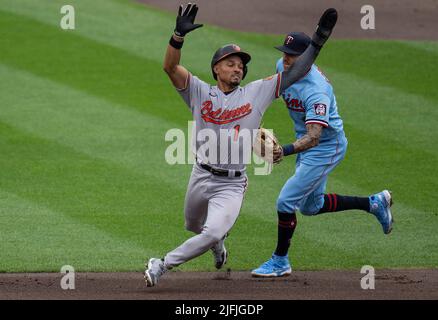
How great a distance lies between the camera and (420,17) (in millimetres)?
17797

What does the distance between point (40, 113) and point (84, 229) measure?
4.26 meters

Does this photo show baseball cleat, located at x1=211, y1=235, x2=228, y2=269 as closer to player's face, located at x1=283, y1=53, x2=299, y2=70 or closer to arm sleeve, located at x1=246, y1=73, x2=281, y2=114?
arm sleeve, located at x1=246, y1=73, x2=281, y2=114

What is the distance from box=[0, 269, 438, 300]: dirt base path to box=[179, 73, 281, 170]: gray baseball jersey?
3.22 feet

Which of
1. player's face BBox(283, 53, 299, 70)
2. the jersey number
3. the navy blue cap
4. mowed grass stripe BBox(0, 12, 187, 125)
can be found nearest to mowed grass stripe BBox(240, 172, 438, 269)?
the jersey number

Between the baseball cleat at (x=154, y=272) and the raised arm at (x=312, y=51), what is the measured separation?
1661 millimetres

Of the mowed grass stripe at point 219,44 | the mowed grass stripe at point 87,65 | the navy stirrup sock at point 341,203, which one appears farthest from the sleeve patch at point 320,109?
the mowed grass stripe at point 219,44

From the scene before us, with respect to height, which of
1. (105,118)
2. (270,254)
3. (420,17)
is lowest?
(270,254)

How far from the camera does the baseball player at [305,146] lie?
28.0 feet

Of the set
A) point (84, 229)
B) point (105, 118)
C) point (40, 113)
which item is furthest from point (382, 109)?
point (84, 229)

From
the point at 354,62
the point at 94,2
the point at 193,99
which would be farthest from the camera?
the point at 94,2

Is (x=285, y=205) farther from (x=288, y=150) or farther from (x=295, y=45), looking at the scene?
(x=295, y=45)

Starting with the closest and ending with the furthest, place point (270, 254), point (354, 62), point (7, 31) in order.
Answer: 1. point (270, 254)
2. point (354, 62)
3. point (7, 31)

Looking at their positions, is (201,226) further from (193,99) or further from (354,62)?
(354,62)

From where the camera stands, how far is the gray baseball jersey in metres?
8.00
